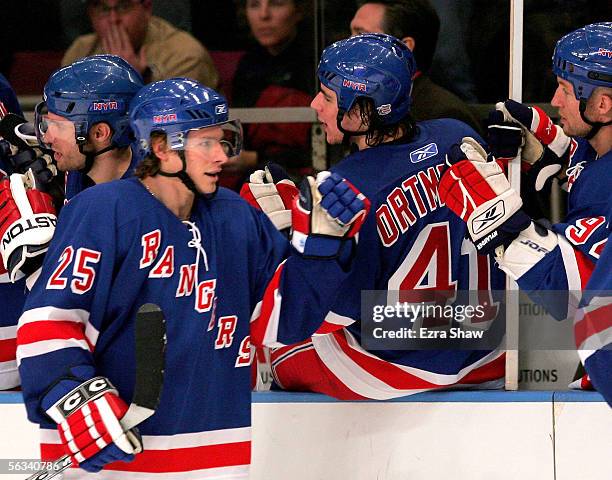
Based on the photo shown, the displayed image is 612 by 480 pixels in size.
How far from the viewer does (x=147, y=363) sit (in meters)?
2.24

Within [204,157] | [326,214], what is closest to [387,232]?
[326,214]

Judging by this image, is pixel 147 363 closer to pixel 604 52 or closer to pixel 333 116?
pixel 333 116

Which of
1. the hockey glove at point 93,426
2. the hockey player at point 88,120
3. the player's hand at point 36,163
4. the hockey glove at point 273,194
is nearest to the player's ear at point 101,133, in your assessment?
the hockey player at point 88,120

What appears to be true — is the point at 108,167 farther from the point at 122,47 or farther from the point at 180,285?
the point at 122,47

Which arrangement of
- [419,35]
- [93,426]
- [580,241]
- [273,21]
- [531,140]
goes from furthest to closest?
[273,21], [419,35], [531,140], [580,241], [93,426]

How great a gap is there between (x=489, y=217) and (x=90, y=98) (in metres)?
1.04

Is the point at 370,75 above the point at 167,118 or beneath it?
beneath

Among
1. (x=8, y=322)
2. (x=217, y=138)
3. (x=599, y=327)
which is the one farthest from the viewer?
(x=8, y=322)

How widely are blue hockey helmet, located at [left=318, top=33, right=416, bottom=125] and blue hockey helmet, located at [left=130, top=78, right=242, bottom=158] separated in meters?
0.50

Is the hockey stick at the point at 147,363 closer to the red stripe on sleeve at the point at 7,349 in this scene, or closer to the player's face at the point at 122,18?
the red stripe on sleeve at the point at 7,349

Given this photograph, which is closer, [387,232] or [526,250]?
[526,250]

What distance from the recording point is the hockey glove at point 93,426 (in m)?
2.23

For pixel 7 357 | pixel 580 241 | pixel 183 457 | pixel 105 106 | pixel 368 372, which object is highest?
pixel 105 106

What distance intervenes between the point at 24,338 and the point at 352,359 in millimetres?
1026
